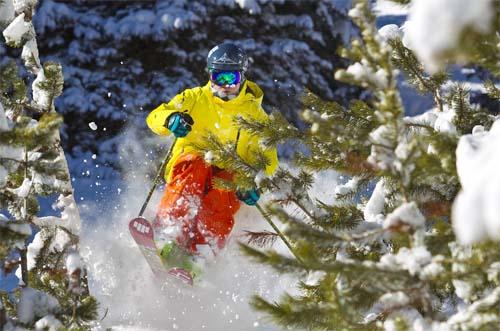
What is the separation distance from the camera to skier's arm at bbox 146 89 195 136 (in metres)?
6.50

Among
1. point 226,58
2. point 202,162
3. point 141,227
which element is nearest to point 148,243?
point 141,227

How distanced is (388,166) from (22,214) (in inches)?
87.4

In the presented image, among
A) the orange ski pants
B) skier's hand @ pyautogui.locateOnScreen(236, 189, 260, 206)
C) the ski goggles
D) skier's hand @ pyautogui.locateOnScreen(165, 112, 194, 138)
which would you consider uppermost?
the ski goggles

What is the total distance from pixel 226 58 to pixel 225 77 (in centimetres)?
23

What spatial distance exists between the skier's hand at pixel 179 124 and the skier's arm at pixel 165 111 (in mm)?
165

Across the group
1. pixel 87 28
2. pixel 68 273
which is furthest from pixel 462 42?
pixel 87 28

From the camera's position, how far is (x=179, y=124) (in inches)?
245

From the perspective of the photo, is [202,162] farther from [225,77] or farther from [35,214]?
[35,214]

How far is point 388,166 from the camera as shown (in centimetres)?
248

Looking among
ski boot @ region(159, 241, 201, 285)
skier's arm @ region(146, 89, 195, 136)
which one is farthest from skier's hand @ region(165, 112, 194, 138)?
ski boot @ region(159, 241, 201, 285)

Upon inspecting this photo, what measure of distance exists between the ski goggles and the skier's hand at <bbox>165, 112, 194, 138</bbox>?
19.6 inches

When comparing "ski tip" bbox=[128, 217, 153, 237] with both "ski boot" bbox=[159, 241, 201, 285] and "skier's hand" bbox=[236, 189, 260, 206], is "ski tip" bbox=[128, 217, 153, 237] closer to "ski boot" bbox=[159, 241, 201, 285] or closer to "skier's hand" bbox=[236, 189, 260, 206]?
"ski boot" bbox=[159, 241, 201, 285]

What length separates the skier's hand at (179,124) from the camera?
20.4ft

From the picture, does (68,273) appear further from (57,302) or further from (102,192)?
(102,192)
